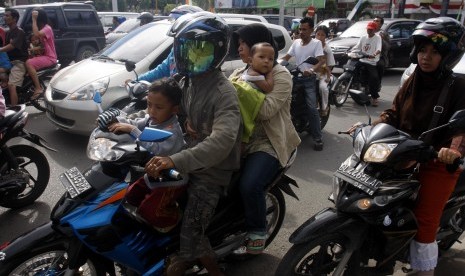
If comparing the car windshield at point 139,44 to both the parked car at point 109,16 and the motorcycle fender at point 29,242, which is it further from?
the parked car at point 109,16

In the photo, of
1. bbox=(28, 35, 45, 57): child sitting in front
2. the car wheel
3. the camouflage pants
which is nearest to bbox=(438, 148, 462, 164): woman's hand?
the camouflage pants

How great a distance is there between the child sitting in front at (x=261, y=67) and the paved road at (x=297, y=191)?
1351 mm

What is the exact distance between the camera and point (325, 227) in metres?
2.28

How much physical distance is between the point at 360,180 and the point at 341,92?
622cm

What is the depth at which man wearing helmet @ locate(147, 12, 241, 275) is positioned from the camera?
208cm

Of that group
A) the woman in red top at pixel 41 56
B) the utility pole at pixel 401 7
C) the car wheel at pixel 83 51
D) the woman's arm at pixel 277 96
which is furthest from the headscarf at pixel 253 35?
the utility pole at pixel 401 7

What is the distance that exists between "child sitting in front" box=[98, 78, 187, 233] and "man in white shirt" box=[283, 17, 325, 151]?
3.73 metres

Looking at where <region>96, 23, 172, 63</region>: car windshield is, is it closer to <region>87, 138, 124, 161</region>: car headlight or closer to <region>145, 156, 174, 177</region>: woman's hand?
<region>87, 138, 124, 161</region>: car headlight

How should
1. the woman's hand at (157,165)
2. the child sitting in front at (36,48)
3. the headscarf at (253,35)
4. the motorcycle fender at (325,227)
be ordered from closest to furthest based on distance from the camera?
the woman's hand at (157,165), the motorcycle fender at (325,227), the headscarf at (253,35), the child sitting in front at (36,48)

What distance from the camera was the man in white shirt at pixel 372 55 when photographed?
8.20 meters

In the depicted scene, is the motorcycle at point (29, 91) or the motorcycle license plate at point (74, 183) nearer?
the motorcycle license plate at point (74, 183)

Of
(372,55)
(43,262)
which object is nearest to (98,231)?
(43,262)

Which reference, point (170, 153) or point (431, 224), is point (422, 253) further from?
point (170, 153)

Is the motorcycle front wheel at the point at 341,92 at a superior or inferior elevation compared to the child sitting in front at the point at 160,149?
inferior
